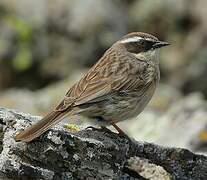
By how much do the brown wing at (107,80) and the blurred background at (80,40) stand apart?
463 centimetres

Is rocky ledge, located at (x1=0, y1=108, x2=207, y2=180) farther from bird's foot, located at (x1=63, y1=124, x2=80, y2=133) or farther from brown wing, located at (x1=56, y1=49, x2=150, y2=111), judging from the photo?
brown wing, located at (x1=56, y1=49, x2=150, y2=111)

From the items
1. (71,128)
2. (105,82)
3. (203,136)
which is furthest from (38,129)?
(203,136)

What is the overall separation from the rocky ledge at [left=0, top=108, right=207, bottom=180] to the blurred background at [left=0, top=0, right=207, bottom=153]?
5830 mm

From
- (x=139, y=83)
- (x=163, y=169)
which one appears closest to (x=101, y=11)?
(x=139, y=83)

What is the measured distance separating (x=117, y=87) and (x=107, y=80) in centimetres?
15

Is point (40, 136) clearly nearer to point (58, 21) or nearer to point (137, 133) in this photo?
point (137, 133)

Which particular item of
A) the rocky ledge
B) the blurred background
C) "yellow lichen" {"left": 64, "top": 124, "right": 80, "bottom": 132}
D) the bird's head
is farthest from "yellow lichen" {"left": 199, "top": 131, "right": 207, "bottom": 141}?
the blurred background

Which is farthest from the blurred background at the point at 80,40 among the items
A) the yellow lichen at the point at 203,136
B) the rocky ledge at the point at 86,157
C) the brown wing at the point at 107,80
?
the rocky ledge at the point at 86,157

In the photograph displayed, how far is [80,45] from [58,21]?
0.73m

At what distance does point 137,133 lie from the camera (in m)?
12.0

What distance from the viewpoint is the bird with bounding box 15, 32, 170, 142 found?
927cm

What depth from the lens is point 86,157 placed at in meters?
8.36

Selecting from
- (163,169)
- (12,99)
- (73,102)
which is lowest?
(12,99)

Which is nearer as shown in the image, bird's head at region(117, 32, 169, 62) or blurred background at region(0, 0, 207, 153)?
bird's head at region(117, 32, 169, 62)
